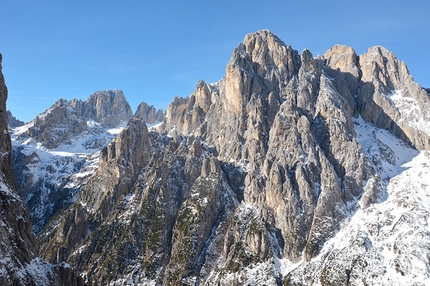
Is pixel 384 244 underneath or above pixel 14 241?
→ underneath

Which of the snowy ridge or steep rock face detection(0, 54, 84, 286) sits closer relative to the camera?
steep rock face detection(0, 54, 84, 286)

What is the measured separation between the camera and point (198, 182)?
199375mm

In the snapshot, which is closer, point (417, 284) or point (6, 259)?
point (6, 259)

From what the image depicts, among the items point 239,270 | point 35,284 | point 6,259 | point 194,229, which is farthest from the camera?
point 194,229

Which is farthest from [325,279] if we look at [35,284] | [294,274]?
[35,284]

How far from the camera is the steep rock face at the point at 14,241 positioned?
66.9 meters

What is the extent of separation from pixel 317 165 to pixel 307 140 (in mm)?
15325

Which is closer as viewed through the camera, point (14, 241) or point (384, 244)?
point (14, 241)

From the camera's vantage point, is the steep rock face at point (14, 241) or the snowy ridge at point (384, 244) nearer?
the steep rock face at point (14, 241)

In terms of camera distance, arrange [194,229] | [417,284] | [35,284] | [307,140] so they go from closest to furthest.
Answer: [35,284] < [417,284] < [194,229] < [307,140]

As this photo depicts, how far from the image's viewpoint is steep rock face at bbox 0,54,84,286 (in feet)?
220

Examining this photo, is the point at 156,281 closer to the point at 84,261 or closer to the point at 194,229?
the point at 194,229

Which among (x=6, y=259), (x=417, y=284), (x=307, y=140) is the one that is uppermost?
(x=307, y=140)

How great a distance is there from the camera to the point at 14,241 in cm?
7231
